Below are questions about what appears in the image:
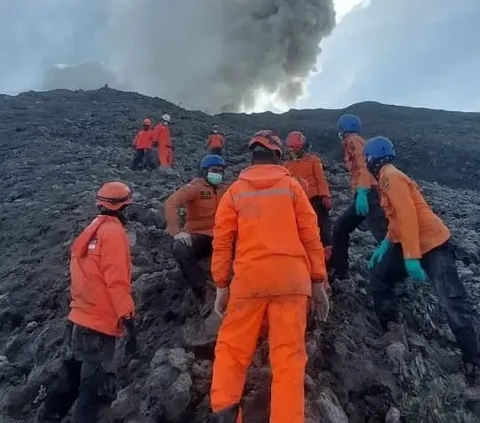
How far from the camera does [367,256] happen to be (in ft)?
26.2

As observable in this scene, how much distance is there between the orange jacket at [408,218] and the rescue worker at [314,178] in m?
1.68

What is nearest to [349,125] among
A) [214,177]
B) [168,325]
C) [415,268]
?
[214,177]

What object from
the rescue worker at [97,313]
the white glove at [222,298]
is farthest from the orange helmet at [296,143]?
the white glove at [222,298]

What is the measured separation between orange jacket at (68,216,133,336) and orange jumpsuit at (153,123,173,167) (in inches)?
440

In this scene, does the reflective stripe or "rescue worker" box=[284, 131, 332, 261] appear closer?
the reflective stripe

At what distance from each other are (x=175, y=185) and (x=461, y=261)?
6.75 metres

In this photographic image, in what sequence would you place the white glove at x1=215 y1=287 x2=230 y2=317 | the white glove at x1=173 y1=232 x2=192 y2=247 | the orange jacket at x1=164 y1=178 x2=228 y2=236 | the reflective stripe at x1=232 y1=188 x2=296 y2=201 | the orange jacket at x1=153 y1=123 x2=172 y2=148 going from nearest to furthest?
the reflective stripe at x1=232 y1=188 x2=296 y2=201
the white glove at x1=215 y1=287 x2=230 y2=317
the white glove at x1=173 y1=232 x2=192 y2=247
the orange jacket at x1=164 y1=178 x2=228 y2=236
the orange jacket at x1=153 y1=123 x2=172 y2=148

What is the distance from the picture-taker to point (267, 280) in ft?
12.7

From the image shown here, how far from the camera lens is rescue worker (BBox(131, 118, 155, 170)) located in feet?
51.7

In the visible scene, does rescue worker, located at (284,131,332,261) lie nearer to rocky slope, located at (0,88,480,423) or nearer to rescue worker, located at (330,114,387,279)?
rescue worker, located at (330,114,387,279)

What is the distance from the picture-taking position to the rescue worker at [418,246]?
16.2ft

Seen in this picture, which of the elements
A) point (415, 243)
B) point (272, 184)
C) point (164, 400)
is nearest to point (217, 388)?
point (164, 400)

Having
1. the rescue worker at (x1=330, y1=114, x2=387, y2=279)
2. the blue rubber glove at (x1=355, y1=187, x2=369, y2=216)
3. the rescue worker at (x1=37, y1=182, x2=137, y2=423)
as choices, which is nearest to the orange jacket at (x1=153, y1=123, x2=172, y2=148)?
the rescue worker at (x1=330, y1=114, x2=387, y2=279)

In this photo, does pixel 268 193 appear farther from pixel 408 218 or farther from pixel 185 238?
pixel 185 238
